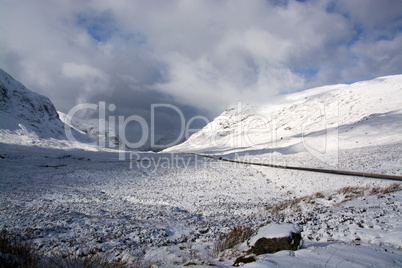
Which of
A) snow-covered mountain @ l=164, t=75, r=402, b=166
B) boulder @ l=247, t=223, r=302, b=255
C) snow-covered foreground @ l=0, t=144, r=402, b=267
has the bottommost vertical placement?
snow-covered foreground @ l=0, t=144, r=402, b=267

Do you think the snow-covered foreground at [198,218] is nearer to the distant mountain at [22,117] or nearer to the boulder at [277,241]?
the boulder at [277,241]

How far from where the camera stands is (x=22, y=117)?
87625mm

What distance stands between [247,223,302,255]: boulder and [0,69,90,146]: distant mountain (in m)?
86.0

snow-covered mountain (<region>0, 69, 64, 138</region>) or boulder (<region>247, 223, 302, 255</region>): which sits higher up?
snow-covered mountain (<region>0, 69, 64, 138</region>)

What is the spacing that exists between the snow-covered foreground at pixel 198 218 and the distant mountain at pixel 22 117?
7448cm

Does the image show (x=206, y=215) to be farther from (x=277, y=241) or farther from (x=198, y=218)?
(x=277, y=241)

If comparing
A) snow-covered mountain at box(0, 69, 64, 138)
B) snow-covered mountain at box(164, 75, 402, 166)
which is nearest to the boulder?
snow-covered mountain at box(164, 75, 402, 166)

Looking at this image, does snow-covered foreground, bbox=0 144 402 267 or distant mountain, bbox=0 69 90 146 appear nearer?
snow-covered foreground, bbox=0 144 402 267

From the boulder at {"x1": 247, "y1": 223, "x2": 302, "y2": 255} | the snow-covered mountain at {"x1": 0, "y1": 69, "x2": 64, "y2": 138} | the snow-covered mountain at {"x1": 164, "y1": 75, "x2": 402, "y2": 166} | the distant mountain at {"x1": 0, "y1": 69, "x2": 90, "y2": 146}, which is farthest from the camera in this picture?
the snow-covered mountain at {"x1": 0, "y1": 69, "x2": 64, "y2": 138}

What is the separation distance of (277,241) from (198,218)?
6160mm

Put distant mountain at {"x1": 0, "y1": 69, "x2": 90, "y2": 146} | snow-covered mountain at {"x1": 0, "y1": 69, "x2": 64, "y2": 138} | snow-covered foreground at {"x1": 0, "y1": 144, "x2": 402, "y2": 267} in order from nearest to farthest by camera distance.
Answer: snow-covered foreground at {"x1": 0, "y1": 144, "x2": 402, "y2": 267}
distant mountain at {"x1": 0, "y1": 69, "x2": 90, "y2": 146}
snow-covered mountain at {"x1": 0, "y1": 69, "x2": 64, "y2": 138}

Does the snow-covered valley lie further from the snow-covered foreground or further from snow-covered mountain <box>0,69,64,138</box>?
snow-covered mountain <box>0,69,64,138</box>

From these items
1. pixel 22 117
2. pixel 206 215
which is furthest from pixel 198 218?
pixel 22 117

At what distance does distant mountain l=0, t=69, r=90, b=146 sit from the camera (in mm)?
74938
